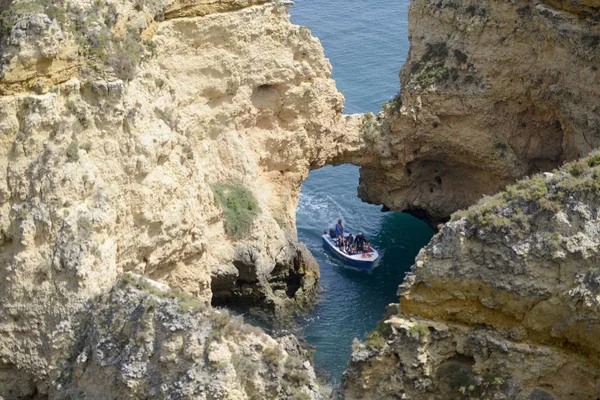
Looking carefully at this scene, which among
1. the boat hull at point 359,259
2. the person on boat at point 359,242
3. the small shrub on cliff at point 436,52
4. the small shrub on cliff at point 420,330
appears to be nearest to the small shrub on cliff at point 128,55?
the small shrub on cliff at point 420,330

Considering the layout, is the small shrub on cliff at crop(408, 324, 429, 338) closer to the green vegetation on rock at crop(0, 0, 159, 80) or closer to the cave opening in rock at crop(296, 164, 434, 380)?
the cave opening in rock at crop(296, 164, 434, 380)

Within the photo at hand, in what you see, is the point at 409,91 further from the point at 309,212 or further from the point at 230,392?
the point at 230,392

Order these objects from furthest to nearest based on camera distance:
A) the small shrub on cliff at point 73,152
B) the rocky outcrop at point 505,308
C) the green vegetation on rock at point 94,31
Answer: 1. the green vegetation on rock at point 94,31
2. the small shrub on cliff at point 73,152
3. the rocky outcrop at point 505,308

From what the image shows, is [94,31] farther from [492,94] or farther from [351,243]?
[351,243]

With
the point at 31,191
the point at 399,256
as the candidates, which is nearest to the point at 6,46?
the point at 31,191

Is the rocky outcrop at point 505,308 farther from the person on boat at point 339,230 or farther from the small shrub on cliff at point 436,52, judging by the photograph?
the person on boat at point 339,230

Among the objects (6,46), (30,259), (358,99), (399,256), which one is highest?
(6,46)
